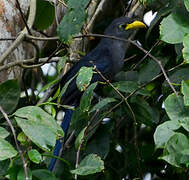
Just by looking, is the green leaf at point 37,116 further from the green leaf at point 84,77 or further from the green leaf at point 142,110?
the green leaf at point 142,110

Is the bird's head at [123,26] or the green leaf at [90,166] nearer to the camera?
the green leaf at [90,166]

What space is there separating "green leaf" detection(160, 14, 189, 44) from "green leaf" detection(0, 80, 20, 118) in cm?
83

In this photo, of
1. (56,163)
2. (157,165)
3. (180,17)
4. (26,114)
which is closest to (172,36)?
(180,17)

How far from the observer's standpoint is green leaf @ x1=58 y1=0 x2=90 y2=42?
7.78 feet

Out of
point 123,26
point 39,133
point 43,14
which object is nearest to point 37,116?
point 39,133

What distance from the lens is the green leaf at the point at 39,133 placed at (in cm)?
191

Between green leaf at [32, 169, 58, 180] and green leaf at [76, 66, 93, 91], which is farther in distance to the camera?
green leaf at [76, 66, 93, 91]

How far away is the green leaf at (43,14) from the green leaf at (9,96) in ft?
2.40

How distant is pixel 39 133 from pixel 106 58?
1.96 meters

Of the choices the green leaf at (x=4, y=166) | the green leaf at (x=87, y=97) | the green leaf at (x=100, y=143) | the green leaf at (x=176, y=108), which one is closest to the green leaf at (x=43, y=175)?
the green leaf at (x=4, y=166)

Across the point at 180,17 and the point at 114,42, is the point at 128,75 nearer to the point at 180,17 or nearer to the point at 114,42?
the point at 180,17

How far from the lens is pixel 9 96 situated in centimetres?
255

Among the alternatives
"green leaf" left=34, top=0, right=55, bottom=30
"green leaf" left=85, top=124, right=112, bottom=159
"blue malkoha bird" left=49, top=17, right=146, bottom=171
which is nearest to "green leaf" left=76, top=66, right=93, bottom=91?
"green leaf" left=85, top=124, right=112, bottom=159

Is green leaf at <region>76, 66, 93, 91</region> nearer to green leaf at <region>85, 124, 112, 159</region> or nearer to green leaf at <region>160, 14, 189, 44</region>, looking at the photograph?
green leaf at <region>160, 14, 189, 44</region>
